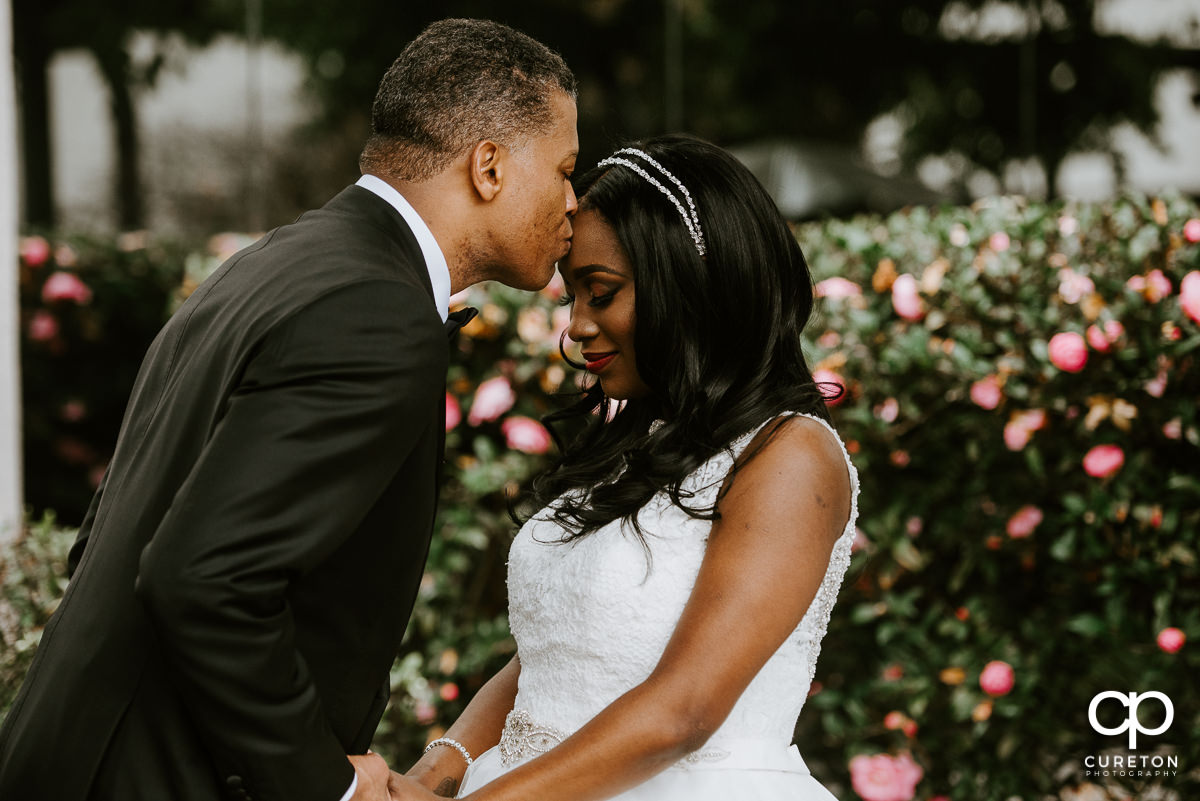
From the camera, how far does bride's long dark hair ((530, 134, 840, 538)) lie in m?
2.37

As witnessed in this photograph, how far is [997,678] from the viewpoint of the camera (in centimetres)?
366

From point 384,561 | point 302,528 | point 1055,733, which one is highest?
point 302,528

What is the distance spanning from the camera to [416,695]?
3.82 metres

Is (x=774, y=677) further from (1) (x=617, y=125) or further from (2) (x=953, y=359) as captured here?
(1) (x=617, y=125)

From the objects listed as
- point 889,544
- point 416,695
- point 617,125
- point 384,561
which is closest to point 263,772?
point 384,561

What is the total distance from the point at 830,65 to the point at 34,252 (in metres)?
4.68

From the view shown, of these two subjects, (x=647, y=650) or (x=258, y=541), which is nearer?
(x=258, y=541)

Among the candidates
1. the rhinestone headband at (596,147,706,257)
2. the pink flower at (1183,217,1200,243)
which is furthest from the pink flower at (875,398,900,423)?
the rhinestone headband at (596,147,706,257)

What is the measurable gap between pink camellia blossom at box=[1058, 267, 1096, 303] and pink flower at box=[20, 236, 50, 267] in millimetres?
5643

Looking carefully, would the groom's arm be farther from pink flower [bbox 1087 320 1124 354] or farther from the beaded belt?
pink flower [bbox 1087 320 1124 354]

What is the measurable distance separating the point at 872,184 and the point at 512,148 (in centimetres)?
494

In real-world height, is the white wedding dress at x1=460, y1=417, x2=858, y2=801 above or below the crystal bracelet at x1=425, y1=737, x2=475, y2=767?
above

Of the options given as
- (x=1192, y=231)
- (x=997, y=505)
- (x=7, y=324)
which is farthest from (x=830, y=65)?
(x=7, y=324)

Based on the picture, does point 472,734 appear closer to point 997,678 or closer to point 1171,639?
point 997,678
